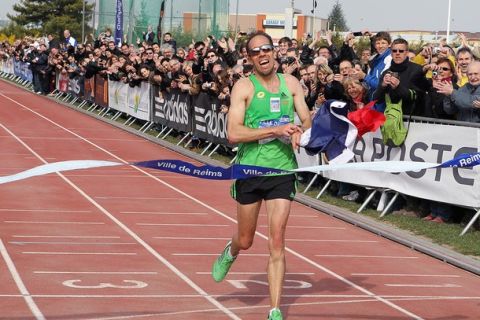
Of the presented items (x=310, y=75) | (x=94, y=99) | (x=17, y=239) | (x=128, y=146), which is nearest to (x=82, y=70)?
(x=94, y=99)

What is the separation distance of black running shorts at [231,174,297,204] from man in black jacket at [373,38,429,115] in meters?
5.82

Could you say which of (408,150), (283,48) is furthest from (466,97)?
(283,48)

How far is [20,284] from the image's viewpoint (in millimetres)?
9867

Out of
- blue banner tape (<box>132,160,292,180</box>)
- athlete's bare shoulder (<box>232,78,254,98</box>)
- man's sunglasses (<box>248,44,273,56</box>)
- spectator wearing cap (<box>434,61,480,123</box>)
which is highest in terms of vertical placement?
man's sunglasses (<box>248,44,273,56</box>)

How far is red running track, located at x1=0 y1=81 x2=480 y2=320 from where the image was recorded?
922 cm

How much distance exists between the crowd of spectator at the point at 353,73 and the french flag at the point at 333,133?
4.58m

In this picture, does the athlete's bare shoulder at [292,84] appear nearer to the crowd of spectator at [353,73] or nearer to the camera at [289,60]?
the crowd of spectator at [353,73]

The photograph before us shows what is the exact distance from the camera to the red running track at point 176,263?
363 inches

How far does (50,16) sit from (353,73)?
362 ft

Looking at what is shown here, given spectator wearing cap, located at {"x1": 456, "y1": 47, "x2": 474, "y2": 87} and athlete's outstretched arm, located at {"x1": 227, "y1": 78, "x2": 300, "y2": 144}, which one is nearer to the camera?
athlete's outstretched arm, located at {"x1": 227, "y1": 78, "x2": 300, "y2": 144}

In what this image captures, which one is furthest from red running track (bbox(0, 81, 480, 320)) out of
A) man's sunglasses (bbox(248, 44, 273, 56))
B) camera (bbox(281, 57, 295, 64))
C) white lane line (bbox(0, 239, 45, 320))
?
camera (bbox(281, 57, 295, 64))

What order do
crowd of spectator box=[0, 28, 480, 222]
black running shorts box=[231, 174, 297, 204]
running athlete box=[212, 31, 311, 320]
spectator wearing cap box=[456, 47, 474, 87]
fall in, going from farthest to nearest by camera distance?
spectator wearing cap box=[456, 47, 474, 87] → crowd of spectator box=[0, 28, 480, 222] → black running shorts box=[231, 174, 297, 204] → running athlete box=[212, 31, 311, 320]

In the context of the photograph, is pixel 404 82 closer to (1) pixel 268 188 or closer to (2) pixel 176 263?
(2) pixel 176 263

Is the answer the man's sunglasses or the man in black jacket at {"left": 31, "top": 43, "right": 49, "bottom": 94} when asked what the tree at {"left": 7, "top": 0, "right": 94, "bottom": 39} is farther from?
the man's sunglasses
